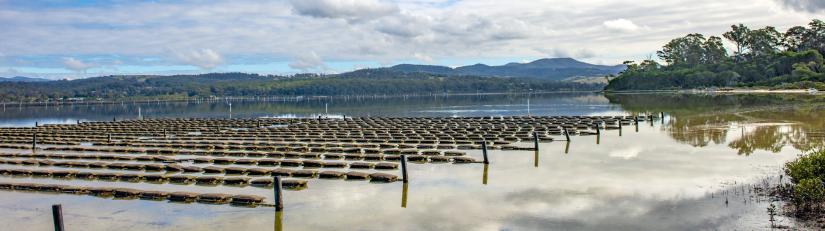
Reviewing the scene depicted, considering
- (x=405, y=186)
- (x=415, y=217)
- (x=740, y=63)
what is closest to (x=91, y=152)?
(x=405, y=186)

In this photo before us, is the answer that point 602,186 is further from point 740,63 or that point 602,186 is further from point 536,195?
point 740,63

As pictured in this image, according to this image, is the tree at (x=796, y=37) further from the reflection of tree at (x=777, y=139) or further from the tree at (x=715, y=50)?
the reflection of tree at (x=777, y=139)

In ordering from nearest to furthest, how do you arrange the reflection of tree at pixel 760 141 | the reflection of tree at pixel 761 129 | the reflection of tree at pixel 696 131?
1. the reflection of tree at pixel 760 141
2. the reflection of tree at pixel 761 129
3. the reflection of tree at pixel 696 131

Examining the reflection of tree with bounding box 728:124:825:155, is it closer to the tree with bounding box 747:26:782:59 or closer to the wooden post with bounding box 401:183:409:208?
the wooden post with bounding box 401:183:409:208

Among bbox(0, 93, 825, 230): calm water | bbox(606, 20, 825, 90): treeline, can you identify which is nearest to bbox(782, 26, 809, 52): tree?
bbox(606, 20, 825, 90): treeline

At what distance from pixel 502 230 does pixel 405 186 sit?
872 centimetres

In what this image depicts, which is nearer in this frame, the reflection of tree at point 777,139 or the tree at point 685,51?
the reflection of tree at point 777,139

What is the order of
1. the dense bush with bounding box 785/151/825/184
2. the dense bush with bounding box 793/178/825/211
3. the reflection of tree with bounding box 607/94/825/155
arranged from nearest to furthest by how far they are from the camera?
1. the dense bush with bounding box 793/178/825/211
2. the dense bush with bounding box 785/151/825/184
3. the reflection of tree with bounding box 607/94/825/155

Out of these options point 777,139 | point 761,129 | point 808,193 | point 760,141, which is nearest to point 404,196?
point 808,193

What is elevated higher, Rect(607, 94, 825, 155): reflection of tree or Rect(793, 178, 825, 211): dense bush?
Rect(607, 94, 825, 155): reflection of tree

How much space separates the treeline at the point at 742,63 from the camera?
13488 centimetres

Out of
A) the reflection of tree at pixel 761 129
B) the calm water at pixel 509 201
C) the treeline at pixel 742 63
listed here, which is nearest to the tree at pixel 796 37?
the treeline at pixel 742 63

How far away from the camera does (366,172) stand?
32.7 m

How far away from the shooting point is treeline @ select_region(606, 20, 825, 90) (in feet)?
443
